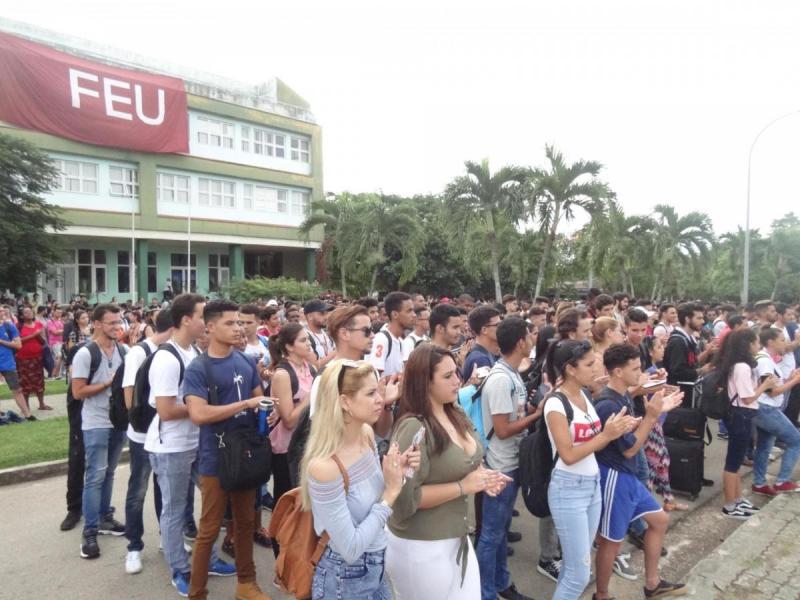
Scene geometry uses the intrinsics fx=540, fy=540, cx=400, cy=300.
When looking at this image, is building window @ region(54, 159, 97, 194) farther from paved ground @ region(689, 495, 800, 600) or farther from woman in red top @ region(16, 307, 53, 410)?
paved ground @ region(689, 495, 800, 600)

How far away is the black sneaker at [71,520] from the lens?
15.3ft

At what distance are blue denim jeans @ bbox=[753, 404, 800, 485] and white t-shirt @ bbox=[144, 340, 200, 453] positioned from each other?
205 inches

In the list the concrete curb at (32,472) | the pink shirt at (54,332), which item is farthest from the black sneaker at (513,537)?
the pink shirt at (54,332)

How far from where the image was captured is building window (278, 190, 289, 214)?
1258 inches

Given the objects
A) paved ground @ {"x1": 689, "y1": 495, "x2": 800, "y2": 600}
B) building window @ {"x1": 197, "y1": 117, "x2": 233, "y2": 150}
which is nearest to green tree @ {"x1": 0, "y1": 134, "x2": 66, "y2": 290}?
building window @ {"x1": 197, "y1": 117, "x2": 233, "y2": 150}

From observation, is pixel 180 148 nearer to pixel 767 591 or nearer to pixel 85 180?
pixel 85 180

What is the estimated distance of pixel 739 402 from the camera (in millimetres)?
5031

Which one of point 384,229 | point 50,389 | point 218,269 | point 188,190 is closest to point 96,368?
point 50,389

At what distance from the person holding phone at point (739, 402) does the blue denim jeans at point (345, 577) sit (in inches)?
165

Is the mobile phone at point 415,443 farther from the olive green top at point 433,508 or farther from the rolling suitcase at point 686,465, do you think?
the rolling suitcase at point 686,465

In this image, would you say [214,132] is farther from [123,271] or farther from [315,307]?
[315,307]

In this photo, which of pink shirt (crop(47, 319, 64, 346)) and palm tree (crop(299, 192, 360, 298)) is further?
palm tree (crop(299, 192, 360, 298))

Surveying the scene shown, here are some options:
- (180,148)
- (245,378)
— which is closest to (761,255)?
(180,148)

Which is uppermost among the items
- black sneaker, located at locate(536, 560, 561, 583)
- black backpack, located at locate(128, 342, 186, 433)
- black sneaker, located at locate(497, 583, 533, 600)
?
black backpack, located at locate(128, 342, 186, 433)
